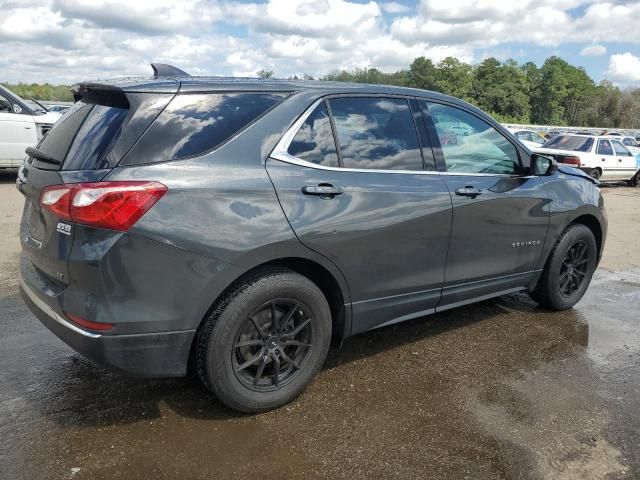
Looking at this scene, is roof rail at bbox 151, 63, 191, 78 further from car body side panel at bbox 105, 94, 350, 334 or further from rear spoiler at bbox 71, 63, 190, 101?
car body side panel at bbox 105, 94, 350, 334

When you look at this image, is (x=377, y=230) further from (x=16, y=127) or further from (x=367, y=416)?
(x=16, y=127)

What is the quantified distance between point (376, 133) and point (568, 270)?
2.49m

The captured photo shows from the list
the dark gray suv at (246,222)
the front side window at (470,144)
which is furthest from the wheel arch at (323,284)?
the front side window at (470,144)

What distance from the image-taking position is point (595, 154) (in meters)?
16.3

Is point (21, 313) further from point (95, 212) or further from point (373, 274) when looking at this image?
point (373, 274)

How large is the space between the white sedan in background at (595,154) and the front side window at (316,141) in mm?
13535

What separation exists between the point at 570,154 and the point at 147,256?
15.1 m

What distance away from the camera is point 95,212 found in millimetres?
2516

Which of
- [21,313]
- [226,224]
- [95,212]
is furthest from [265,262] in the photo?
[21,313]

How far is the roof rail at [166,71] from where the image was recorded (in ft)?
11.2

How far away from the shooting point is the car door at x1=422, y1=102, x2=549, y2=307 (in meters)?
3.79

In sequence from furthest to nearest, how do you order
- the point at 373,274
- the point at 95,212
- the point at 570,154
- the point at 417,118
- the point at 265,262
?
the point at 570,154 → the point at 417,118 → the point at 373,274 → the point at 265,262 → the point at 95,212

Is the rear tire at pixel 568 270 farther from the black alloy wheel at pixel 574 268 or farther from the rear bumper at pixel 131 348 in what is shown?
the rear bumper at pixel 131 348

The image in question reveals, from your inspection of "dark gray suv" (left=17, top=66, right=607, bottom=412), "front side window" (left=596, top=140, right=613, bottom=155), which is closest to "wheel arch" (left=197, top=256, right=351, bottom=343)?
"dark gray suv" (left=17, top=66, right=607, bottom=412)
